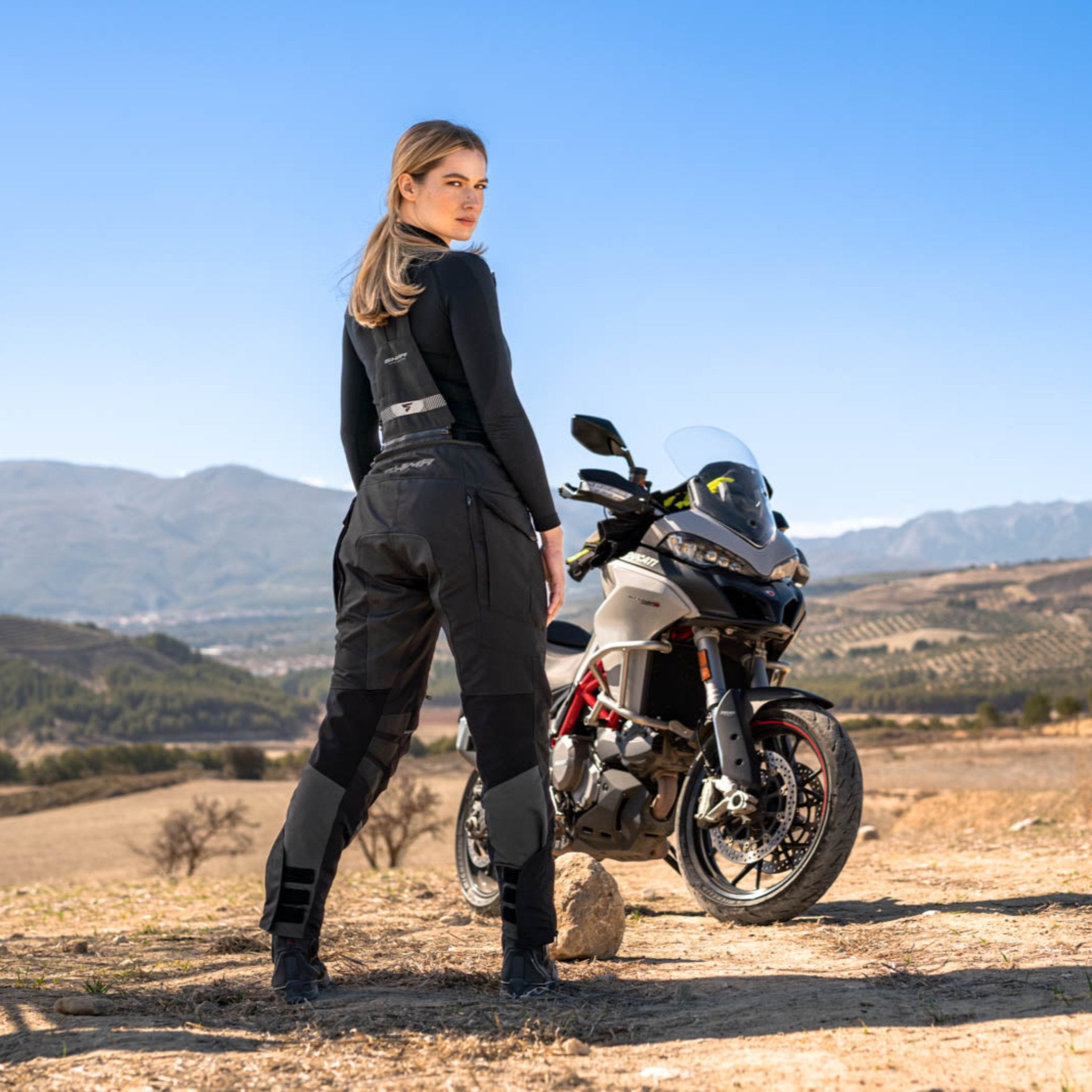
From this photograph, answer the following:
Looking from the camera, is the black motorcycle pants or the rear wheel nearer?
the black motorcycle pants

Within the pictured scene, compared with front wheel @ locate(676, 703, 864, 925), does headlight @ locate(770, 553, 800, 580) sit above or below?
above

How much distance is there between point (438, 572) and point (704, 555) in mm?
1773

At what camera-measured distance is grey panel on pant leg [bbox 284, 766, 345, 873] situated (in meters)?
3.65

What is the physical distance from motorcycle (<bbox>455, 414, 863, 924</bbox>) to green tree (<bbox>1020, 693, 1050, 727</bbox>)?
66788mm

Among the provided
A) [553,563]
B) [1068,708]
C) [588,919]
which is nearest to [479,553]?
[553,563]

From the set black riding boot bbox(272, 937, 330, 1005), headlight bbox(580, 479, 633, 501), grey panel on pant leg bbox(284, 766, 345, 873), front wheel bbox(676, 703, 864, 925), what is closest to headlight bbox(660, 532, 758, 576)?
headlight bbox(580, 479, 633, 501)

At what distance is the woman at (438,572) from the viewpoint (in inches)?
138

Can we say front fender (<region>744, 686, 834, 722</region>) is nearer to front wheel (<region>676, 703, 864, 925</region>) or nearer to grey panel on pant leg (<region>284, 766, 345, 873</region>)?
front wheel (<region>676, 703, 864, 925</region>)

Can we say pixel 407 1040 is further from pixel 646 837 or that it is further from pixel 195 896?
pixel 195 896

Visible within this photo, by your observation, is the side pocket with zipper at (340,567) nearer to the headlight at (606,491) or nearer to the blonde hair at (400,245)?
the blonde hair at (400,245)

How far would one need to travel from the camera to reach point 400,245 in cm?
374

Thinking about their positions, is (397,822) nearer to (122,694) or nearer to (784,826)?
(784,826)

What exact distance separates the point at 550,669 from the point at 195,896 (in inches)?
188

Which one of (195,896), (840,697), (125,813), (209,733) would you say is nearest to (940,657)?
(840,697)
